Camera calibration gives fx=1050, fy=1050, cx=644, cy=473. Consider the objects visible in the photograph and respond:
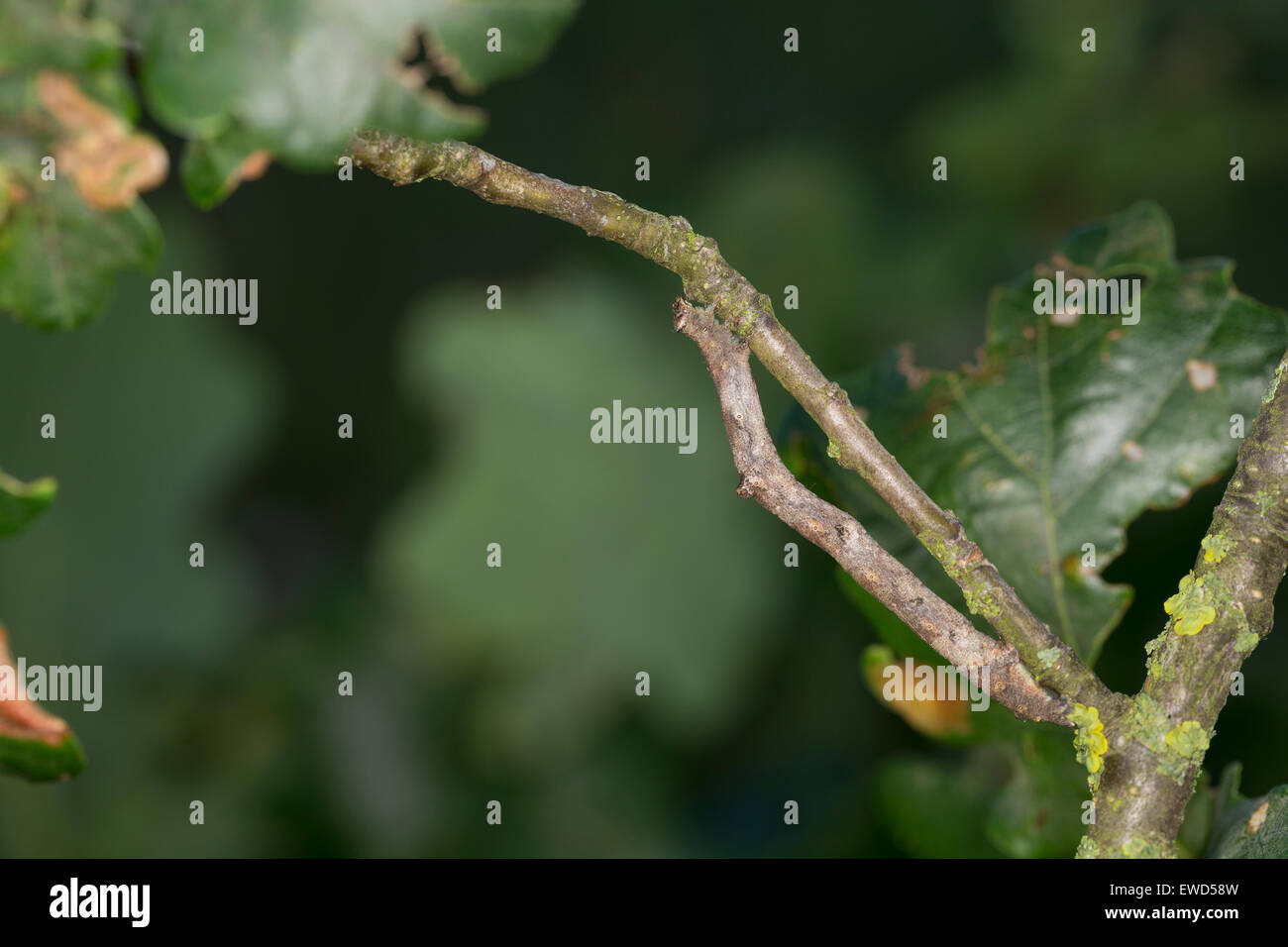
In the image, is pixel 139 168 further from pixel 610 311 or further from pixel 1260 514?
pixel 610 311

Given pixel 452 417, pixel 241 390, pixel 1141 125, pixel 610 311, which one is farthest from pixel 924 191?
pixel 241 390

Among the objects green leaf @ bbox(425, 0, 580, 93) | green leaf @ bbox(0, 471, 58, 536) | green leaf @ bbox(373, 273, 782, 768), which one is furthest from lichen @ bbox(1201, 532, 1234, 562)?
green leaf @ bbox(373, 273, 782, 768)

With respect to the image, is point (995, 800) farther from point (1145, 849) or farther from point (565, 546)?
point (565, 546)

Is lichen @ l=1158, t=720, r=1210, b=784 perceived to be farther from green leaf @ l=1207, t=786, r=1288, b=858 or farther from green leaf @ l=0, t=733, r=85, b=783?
green leaf @ l=0, t=733, r=85, b=783

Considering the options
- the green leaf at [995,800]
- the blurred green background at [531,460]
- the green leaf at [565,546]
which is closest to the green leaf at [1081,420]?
the green leaf at [995,800]

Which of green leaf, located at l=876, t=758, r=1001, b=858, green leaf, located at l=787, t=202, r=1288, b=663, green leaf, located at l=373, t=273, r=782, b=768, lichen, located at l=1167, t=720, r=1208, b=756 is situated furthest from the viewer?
green leaf, located at l=373, t=273, r=782, b=768

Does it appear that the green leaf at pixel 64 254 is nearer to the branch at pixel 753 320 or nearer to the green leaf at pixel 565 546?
the branch at pixel 753 320

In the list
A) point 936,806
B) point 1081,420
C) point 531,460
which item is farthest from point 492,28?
point 531,460
